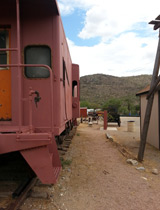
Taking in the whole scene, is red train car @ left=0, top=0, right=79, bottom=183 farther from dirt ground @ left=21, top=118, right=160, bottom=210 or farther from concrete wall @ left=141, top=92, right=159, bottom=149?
concrete wall @ left=141, top=92, right=159, bottom=149

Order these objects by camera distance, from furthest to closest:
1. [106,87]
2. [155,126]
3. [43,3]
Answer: [106,87]
[155,126]
[43,3]

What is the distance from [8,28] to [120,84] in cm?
7503

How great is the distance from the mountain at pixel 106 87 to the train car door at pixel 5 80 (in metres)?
52.9

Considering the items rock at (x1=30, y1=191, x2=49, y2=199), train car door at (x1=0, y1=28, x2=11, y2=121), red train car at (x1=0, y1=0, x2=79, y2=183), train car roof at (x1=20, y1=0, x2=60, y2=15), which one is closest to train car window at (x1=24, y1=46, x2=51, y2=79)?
red train car at (x1=0, y1=0, x2=79, y2=183)

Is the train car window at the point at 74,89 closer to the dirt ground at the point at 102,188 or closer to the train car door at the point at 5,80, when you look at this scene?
the dirt ground at the point at 102,188

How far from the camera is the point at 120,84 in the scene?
76750mm

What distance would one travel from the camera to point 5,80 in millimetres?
3846

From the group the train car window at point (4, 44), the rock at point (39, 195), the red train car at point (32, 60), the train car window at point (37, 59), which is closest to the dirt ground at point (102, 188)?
the rock at point (39, 195)

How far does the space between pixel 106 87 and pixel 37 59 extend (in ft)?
230

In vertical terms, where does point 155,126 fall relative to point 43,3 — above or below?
below

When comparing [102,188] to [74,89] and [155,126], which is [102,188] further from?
[74,89]

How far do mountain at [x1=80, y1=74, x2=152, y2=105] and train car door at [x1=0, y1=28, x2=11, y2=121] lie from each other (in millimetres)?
52941

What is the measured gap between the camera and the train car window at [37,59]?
12.8 feet

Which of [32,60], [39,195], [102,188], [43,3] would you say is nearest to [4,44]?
[32,60]
